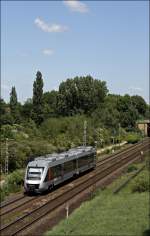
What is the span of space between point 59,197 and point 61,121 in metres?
46.1

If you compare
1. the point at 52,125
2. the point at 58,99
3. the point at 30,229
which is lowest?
the point at 30,229

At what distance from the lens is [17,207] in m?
30.4

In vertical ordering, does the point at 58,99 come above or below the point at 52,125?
above

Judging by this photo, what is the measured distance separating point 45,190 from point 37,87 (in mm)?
53740

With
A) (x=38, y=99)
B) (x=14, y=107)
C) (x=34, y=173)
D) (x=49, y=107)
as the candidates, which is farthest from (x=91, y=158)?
(x=49, y=107)

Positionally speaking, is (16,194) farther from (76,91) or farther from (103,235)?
(76,91)

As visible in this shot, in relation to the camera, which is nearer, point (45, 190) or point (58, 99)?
point (45, 190)

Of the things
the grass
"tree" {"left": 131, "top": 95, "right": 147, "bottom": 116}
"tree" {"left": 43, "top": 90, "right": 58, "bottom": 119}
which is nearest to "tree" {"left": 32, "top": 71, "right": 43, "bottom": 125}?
"tree" {"left": 43, "top": 90, "right": 58, "bottom": 119}

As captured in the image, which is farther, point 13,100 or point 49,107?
point 49,107

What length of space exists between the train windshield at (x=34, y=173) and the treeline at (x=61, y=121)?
38.8 feet

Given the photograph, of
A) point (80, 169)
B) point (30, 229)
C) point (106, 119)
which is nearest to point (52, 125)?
point (106, 119)

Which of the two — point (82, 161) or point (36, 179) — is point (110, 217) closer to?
point (36, 179)

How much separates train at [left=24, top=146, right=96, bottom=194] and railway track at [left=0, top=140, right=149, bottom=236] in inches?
36.0

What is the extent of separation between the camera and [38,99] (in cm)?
8838
